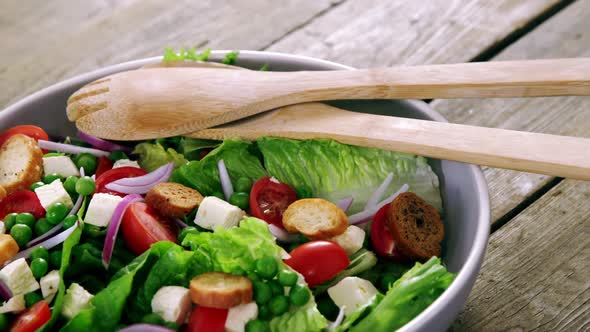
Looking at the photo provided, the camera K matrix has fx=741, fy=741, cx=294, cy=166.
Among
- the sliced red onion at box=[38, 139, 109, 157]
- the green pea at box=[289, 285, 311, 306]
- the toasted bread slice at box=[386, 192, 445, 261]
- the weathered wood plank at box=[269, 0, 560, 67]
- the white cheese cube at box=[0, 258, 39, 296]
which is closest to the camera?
the green pea at box=[289, 285, 311, 306]

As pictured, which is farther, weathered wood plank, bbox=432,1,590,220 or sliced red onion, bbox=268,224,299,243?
weathered wood plank, bbox=432,1,590,220

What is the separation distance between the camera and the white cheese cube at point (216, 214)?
7.02 ft

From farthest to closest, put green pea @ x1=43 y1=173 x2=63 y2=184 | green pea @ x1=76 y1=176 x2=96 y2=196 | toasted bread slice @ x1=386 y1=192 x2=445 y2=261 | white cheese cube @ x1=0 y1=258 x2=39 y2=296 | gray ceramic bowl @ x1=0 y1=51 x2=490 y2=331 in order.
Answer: green pea @ x1=43 y1=173 x2=63 y2=184 → green pea @ x1=76 y1=176 x2=96 y2=196 → toasted bread slice @ x1=386 y1=192 x2=445 y2=261 → white cheese cube @ x1=0 y1=258 x2=39 y2=296 → gray ceramic bowl @ x1=0 y1=51 x2=490 y2=331

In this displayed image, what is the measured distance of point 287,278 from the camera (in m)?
1.86

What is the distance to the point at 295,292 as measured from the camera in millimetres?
1856

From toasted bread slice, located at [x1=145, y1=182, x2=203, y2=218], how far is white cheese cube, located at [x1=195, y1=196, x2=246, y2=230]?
0.05 m

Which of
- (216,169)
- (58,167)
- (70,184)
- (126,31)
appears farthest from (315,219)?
(126,31)

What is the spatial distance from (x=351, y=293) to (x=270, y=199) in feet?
1.63

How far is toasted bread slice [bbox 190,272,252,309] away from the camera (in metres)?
1.81

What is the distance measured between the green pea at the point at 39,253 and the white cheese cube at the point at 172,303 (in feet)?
1.30

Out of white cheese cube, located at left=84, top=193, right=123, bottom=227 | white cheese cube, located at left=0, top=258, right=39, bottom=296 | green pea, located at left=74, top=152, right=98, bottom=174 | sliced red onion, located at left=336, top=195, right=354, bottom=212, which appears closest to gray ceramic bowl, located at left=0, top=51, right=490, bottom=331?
green pea, located at left=74, top=152, right=98, bottom=174

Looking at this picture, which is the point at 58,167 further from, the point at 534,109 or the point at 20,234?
the point at 534,109

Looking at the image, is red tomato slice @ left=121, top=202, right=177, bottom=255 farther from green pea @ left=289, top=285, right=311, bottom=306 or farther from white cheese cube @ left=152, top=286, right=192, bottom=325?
green pea @ left=289, top=285, right=311, bottom=306

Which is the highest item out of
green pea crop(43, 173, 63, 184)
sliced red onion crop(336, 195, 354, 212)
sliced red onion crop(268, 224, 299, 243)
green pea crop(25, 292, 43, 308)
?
green pea crop(43, 173, 63, 184)
